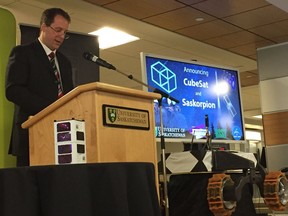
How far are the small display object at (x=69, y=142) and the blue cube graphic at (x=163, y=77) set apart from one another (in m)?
2.23

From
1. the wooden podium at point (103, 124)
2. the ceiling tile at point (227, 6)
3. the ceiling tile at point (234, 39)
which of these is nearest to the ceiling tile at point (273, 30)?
the ceiling tile at point (234, 39)

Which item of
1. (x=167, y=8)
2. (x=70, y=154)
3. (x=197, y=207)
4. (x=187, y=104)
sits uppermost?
(x=167, y=8)

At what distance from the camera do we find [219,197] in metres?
2.73

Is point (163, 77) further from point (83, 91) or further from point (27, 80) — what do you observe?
point (83, 91)

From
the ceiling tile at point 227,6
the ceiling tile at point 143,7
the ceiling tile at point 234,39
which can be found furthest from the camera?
the ceiling tile at point 234,39

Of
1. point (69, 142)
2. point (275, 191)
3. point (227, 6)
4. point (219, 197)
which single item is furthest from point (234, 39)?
point (69, 142)

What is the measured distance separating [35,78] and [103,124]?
0.65 meters

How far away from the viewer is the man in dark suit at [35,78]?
7.52 feet

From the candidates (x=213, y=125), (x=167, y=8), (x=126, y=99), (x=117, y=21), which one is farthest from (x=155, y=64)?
(x=126, y=99)

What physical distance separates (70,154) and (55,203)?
446mm

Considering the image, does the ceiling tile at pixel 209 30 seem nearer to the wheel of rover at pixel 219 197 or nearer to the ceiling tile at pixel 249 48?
the ceiling tile at pixel 249 48

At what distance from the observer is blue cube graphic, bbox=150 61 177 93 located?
159 inches

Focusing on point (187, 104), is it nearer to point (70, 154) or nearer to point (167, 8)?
point (167, 8)

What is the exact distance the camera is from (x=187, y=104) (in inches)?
169
